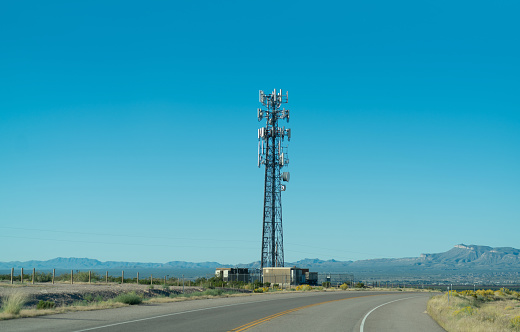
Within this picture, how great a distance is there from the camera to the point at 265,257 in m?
70.9

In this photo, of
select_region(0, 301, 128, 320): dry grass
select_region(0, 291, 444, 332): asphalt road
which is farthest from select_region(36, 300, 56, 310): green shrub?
select_region(0, 291, 444, 332): asphalt road

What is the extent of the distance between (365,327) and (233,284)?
4311cm

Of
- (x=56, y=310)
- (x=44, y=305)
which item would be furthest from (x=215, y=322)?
(x=44, y=305)

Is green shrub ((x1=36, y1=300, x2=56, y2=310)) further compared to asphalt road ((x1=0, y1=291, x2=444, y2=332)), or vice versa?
green shrub ((x1=36, y1=300, x2=56, y2=310))

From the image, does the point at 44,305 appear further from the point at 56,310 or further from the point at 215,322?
the point at 215,322

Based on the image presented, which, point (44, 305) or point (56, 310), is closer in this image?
point (56, 310)

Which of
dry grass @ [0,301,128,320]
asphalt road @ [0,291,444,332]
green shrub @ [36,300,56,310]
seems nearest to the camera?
asphalt road @ [0,291,444,332]

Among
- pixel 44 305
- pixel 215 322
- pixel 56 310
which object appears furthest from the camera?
pixel 44 305

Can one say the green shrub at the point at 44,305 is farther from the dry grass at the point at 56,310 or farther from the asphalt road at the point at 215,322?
the asphalt road at the point at 215,322

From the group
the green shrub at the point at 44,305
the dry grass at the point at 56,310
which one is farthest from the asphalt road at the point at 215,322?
the green shrub at the point at 44,305

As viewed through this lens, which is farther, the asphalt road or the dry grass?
the dry grass

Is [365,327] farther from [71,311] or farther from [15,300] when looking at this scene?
[15,300]

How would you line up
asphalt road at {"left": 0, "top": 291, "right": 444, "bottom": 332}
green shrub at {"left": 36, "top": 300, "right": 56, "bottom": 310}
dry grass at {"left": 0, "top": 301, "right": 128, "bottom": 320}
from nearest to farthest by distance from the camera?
asphalt road at {"left": 0, "top": 291, "right": 444, "bottom": 332} < dry grass at {"left": 0, "top": 301, "right": 128, "bottom": 320} < green shrub at {"left": 36, "top": 300, "right": 56, "bottom": 310}

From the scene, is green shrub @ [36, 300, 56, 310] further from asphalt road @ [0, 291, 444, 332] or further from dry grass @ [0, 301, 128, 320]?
asphalt road @ [0, 291, 444, 332]
